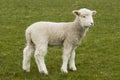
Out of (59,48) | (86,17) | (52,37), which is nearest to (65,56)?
(52,37)

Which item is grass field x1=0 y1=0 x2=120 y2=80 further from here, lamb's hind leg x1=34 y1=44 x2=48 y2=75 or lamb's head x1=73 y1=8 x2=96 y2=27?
lamb's head x1=73 y1=8 x2=96 y2=27

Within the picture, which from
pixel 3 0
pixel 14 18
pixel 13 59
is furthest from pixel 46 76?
pixel 3 0

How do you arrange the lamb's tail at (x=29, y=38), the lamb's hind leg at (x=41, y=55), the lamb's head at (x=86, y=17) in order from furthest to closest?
1. the lamb's tail at (x=29, y=38)
2. the lamb's hind leg at (x=41, y=55)
3. the lamb's head at (x=86, y=17)

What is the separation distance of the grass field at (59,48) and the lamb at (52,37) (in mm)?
389

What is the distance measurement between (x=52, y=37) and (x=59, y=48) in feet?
12.0

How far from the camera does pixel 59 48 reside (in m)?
13.3

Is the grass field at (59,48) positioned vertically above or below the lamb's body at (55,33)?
below

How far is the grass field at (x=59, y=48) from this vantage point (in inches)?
387

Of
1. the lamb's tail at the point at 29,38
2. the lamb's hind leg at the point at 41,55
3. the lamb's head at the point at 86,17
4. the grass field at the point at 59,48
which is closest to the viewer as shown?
the lamb's head at the point at 86,17

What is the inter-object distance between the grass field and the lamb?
389 millimetres

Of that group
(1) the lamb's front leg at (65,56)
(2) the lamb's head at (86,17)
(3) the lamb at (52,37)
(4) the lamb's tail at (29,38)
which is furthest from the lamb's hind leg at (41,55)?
(2) the lamb's head at (86,17)

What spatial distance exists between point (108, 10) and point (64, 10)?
8.71 ft

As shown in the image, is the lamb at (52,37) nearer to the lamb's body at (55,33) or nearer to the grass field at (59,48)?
the lamb's body at (55,33)

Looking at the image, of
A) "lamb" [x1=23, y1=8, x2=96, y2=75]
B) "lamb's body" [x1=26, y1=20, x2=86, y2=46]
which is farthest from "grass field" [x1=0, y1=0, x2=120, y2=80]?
"lamb's body" [x1=26, y1=20, x2=86, y2=46]
